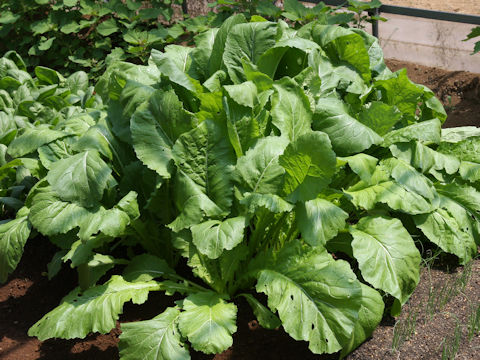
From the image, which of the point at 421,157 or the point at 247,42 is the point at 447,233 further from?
the point at 247,42

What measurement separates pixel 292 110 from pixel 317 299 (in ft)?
3.43

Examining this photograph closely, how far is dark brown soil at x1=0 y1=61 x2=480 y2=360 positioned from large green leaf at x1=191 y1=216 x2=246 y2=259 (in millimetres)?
668

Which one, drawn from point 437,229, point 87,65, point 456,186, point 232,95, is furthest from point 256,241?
point 87,65

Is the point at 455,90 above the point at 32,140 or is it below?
below

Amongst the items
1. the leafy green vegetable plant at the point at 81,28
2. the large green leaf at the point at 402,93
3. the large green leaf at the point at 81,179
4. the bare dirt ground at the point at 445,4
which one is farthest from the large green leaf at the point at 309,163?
the bare dirt ground at the point at 445,4

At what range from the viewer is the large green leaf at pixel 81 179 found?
2.97 metres

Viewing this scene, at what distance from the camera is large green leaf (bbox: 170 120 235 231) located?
3025 millimetres

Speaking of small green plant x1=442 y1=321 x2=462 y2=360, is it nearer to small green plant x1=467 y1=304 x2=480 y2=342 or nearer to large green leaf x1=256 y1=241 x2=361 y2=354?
small green plant x1=467 y1=304 x2=480 y2=342

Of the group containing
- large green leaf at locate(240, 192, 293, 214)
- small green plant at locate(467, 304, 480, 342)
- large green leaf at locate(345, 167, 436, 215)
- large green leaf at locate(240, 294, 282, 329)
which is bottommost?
small green plant at locate(467, 304, 480, 342)

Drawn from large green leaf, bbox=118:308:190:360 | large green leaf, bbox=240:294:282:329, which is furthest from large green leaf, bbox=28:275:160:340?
large green leaf, bbox=240:294:282:329

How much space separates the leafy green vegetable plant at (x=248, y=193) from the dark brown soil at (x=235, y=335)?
0.52 feet

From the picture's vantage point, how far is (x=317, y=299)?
9.13 feet

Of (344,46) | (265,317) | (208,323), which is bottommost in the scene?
(265,317)

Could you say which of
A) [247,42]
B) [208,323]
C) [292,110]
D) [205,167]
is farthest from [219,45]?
[208,323]
